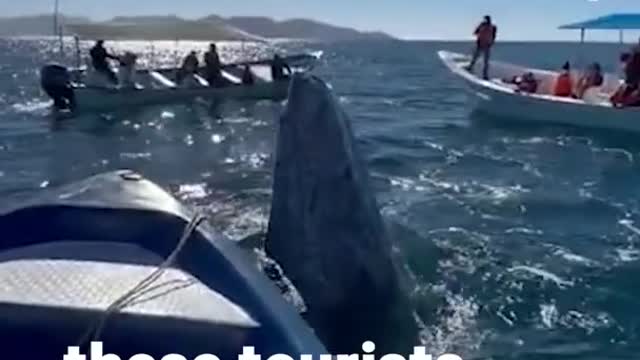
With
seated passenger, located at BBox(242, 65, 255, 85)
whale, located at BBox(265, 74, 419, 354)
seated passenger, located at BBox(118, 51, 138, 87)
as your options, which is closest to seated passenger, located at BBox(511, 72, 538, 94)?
seated passenger, located at BBox(242, 65, 255, 85)

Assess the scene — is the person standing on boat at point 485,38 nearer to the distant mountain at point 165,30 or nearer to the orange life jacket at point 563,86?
the orange life jacket at point 563,86

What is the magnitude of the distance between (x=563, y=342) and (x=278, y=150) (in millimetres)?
3069

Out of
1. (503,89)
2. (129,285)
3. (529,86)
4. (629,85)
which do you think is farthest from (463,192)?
(129,285)

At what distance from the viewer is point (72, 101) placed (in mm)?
28625

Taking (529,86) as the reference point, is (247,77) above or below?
below

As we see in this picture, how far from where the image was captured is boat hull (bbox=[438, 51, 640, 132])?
895 inches

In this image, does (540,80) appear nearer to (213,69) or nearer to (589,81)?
(589,81)

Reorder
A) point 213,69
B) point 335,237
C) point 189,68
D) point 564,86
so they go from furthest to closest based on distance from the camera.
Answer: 1. point 189,68
2. point 213,69
3. point 564,86
4. point 335,237

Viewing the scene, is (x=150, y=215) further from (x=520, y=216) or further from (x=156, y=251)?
(x=520, y=216)

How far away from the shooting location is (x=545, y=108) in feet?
79.4

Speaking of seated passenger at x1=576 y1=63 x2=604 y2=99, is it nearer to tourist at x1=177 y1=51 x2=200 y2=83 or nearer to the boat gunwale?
the boat gunwale

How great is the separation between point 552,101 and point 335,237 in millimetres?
17187

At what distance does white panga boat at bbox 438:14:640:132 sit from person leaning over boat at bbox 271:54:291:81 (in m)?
5.72

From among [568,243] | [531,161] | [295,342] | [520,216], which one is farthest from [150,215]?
[531,161]
